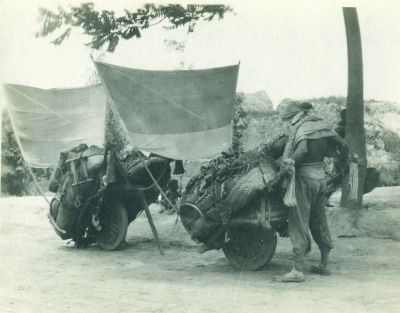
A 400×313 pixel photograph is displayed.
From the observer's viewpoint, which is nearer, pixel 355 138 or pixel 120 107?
pixel 120 107

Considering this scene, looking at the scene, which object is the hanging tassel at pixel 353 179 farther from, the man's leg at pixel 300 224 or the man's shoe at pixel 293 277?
the man's shoe at pixel 293 277

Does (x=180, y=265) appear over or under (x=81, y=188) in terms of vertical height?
under

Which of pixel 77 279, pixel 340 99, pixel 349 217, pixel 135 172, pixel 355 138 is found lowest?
pixel 77 279

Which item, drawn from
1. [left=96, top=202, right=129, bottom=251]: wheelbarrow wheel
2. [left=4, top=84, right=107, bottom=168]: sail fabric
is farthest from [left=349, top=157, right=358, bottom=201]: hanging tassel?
A: [left=4, top=84, right=107, bottom=168]: sail fabric

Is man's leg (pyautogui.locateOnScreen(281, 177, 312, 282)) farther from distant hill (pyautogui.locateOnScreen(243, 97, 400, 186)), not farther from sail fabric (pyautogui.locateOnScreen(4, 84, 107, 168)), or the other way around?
sail fabric (pyautogui.locateOnScreen(4, 84, 107, 168))

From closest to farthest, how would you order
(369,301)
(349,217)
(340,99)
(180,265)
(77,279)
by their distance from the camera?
(369,301) < (77,279) < (180,265) < (349,217) < (340,99)

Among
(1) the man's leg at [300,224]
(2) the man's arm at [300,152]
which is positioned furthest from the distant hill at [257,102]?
(1) the man's leg at [300,224]

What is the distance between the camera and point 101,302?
16.3ft

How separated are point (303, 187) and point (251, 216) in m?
0.63

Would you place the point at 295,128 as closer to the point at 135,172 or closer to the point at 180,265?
the point at 180,265

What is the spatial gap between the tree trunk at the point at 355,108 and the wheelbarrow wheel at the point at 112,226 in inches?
126

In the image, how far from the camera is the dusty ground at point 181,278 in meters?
4.79

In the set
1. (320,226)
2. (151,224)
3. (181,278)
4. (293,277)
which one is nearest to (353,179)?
(320,226)

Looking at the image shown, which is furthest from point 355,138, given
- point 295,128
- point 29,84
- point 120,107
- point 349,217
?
point 29,84
